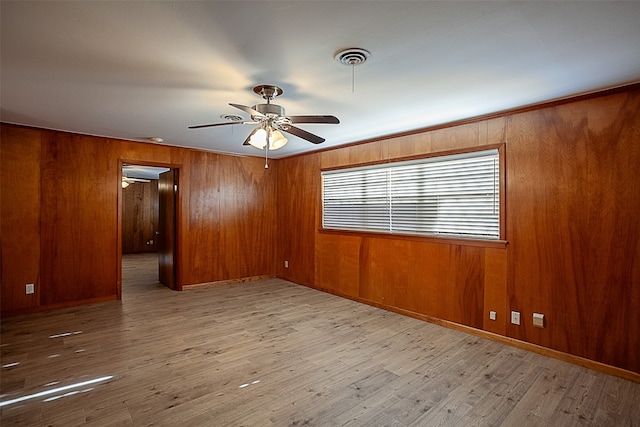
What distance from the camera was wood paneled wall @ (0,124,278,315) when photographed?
4160 millimetres

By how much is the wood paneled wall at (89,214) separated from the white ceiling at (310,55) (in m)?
1.07

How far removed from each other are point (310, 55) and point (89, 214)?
424 centimetres

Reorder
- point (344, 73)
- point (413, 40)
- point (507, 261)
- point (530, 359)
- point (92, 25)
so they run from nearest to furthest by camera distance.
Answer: point (92, 25) → point (413, 40) → point (344, 73) → point (530, 359) → point (507, 261)

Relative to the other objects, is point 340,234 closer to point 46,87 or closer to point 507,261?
point 507,261

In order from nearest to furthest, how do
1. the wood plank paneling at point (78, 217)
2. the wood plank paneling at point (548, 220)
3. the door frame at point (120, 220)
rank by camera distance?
1. the wood plank paneling at point (548, 220)
2. the wood plank paneling at point (78, 217)
3. the door frame at point (120, 220)

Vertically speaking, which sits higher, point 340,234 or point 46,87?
point 46,87

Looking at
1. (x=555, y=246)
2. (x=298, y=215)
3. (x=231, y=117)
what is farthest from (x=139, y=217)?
(x=555, y=246)

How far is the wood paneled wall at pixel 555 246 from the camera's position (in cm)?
271

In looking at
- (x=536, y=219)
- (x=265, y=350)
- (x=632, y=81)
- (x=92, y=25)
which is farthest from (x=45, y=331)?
(x=632, y=81)

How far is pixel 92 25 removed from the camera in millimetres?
1821

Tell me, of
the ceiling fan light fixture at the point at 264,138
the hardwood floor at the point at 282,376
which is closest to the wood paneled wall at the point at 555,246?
the hardwood floor at the point at 282,376

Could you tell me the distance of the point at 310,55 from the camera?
85.4 inches

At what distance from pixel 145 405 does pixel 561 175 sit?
3.93m

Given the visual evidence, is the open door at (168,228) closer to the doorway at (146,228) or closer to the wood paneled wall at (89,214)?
the doorway at (146,228)
